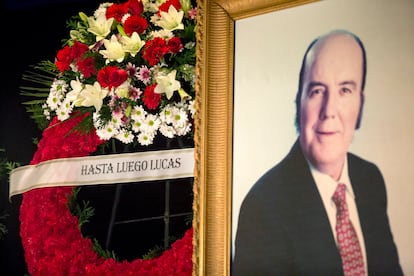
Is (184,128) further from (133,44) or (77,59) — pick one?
(77,59)

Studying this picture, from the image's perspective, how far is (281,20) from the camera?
1.32 m

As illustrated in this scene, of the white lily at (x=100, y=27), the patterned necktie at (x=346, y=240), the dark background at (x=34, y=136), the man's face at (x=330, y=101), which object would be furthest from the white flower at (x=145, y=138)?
the patterned necktie at (x=346, y=240)

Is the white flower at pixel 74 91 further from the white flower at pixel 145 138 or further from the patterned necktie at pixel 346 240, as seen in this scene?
the patterned necktie at pixel 346 240

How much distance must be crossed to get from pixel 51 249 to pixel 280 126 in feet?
2.49

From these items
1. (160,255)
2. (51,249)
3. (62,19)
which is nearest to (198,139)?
(160,255)

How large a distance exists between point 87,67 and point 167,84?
0.28 m

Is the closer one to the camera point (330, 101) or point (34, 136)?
point (330, 101)

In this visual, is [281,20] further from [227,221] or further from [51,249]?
[51,249]

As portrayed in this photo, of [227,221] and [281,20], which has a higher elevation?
[281,20]

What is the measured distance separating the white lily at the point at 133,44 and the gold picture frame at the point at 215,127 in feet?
0.65

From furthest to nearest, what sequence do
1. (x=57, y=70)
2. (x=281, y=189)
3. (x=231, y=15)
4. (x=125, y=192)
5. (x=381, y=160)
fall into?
(x=57, y=70) → (x=125, y=192) → (x=231, y=15) → (x=281, y=189) → (x=381, y=160)

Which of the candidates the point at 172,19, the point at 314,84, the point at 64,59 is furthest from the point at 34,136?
the point at 314,84

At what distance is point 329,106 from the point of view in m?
1.24

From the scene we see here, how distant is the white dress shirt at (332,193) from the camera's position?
1.17 meters
